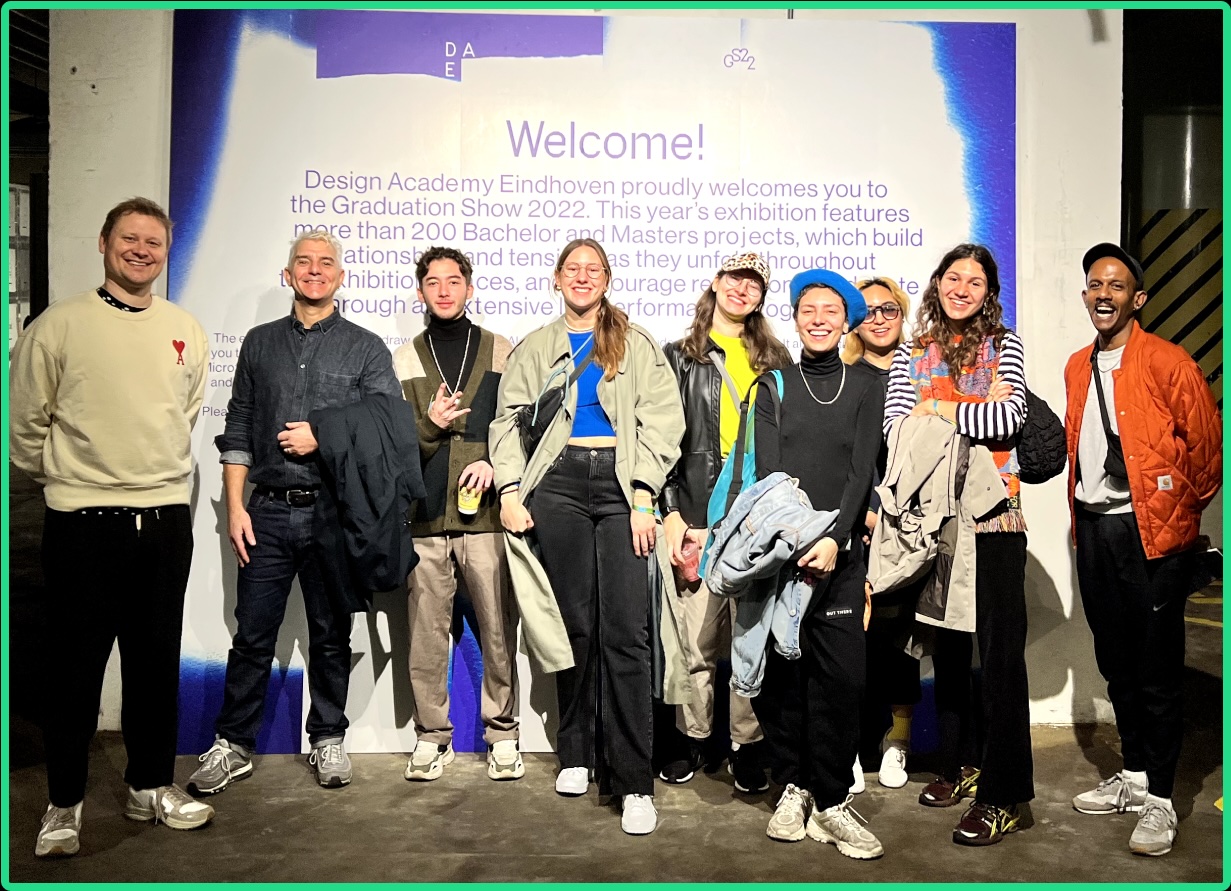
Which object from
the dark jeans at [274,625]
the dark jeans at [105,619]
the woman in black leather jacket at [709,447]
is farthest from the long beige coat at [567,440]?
the dark jeans at [105,619]

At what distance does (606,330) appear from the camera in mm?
3777

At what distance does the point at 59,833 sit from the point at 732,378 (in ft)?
8.67

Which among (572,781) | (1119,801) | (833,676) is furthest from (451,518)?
(1119,801)

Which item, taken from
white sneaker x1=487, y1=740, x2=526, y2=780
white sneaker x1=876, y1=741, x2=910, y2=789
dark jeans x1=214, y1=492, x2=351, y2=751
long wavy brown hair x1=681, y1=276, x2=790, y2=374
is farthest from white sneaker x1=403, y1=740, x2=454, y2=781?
long wavy brown hair x1=681, y1=276, x2=790, y2=374

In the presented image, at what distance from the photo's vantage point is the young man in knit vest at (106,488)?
11.0ft

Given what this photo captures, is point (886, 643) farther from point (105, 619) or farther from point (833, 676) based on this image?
point (105, 619)

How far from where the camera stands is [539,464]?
3758 mm

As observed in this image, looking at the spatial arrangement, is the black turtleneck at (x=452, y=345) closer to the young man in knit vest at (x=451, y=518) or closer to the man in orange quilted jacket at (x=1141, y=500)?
the young man in knit vest at (x=451, y=518)

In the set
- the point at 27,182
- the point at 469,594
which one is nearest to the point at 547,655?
the point at 469,594

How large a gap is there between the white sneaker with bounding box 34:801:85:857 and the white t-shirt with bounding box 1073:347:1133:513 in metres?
3.45

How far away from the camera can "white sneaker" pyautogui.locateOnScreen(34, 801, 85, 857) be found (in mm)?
3314

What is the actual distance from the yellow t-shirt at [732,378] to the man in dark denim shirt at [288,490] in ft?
3.99

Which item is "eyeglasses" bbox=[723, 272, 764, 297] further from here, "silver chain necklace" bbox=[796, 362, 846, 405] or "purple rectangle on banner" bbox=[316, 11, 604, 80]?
"purple rectangle on banner" bbox=[316, 11, 604, 80]

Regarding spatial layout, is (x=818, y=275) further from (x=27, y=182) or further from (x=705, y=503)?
(x=27, y=182)
